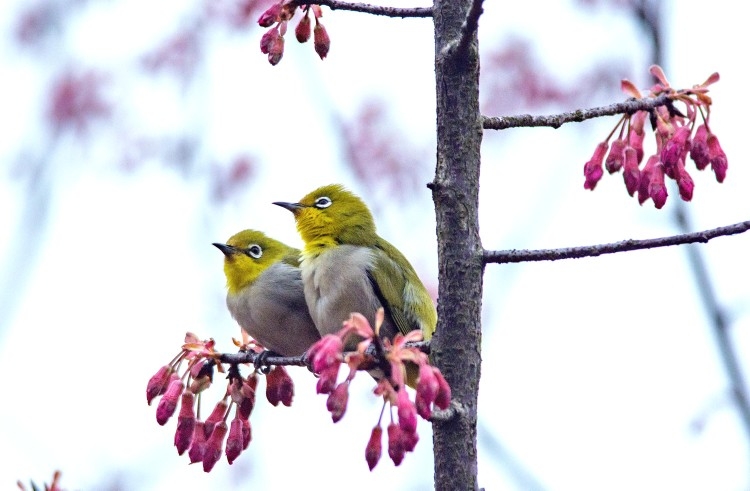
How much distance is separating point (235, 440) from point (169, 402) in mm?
316

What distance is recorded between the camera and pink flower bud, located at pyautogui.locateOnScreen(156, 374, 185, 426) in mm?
3838

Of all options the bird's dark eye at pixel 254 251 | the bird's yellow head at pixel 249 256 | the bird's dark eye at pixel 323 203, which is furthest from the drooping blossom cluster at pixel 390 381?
the bird's dark eye at pixel 254 251

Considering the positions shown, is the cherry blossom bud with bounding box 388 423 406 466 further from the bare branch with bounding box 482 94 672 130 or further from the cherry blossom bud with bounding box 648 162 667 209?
the cherry blossom bud with bounding box 648 162 667 209

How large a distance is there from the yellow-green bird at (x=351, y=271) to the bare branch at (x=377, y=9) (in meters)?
2.20

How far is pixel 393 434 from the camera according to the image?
2.68 meters

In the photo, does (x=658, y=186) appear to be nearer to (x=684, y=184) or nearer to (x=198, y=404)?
(x=684, y=184)

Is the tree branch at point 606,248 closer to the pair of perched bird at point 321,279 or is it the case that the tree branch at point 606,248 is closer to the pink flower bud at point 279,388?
the pink flower bud at point 279,388

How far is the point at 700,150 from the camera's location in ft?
12.1

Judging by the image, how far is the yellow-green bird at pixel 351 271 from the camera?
17.7ft

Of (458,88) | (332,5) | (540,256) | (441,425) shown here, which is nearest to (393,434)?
(441,425)

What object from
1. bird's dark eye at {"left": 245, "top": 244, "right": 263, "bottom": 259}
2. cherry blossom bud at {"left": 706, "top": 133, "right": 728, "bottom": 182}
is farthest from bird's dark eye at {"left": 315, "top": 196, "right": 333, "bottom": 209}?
cherry blossom bud at {"left": 706, "top": 133, "right": 728, "bottom": 182}

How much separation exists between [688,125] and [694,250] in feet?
3.75

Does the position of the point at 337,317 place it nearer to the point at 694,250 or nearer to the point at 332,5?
the point at 694,250

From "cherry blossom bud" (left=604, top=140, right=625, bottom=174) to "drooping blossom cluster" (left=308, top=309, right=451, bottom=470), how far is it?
1.45 meters
